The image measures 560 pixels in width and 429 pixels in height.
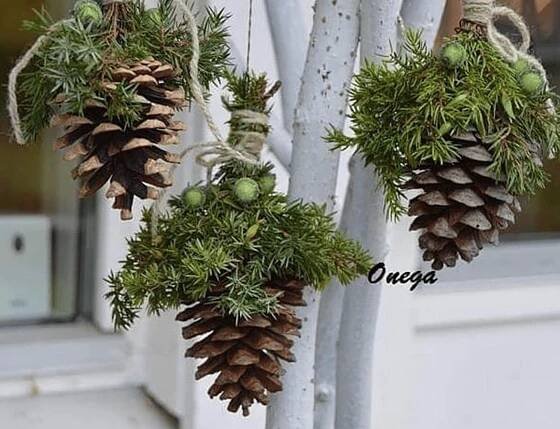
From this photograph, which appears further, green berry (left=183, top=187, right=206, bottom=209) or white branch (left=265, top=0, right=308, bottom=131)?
white branch (left=265, top=0, right=308, bottom=131)

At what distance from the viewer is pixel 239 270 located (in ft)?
1.72

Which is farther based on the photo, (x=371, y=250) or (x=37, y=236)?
(x=37, y=236)

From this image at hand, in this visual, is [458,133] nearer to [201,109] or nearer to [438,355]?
[201,109]

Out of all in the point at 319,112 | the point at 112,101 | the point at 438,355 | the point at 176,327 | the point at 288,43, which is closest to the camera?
the point at 112,101

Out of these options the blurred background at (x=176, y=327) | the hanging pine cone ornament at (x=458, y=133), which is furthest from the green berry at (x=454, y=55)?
the blurred background at (x=176, y=327)

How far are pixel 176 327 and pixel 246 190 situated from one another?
630mm

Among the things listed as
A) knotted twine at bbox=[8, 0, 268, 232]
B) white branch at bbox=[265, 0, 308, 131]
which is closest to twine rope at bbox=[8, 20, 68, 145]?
knotted twine at bbox=[8, 0, 268, 232]

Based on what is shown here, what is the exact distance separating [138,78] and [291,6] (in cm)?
26

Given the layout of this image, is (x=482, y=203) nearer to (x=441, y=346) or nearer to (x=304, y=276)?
(x=304, y=276)

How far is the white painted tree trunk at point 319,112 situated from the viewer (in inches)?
22.9

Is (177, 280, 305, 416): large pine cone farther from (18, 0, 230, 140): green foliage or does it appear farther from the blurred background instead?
the blurred background

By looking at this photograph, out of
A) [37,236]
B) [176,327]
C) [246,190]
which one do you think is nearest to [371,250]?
[246,190]

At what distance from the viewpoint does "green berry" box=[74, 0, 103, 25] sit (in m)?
0.49

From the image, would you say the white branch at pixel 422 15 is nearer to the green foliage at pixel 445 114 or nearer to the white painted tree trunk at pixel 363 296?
the white painted tree trunk at pixel 363 296
